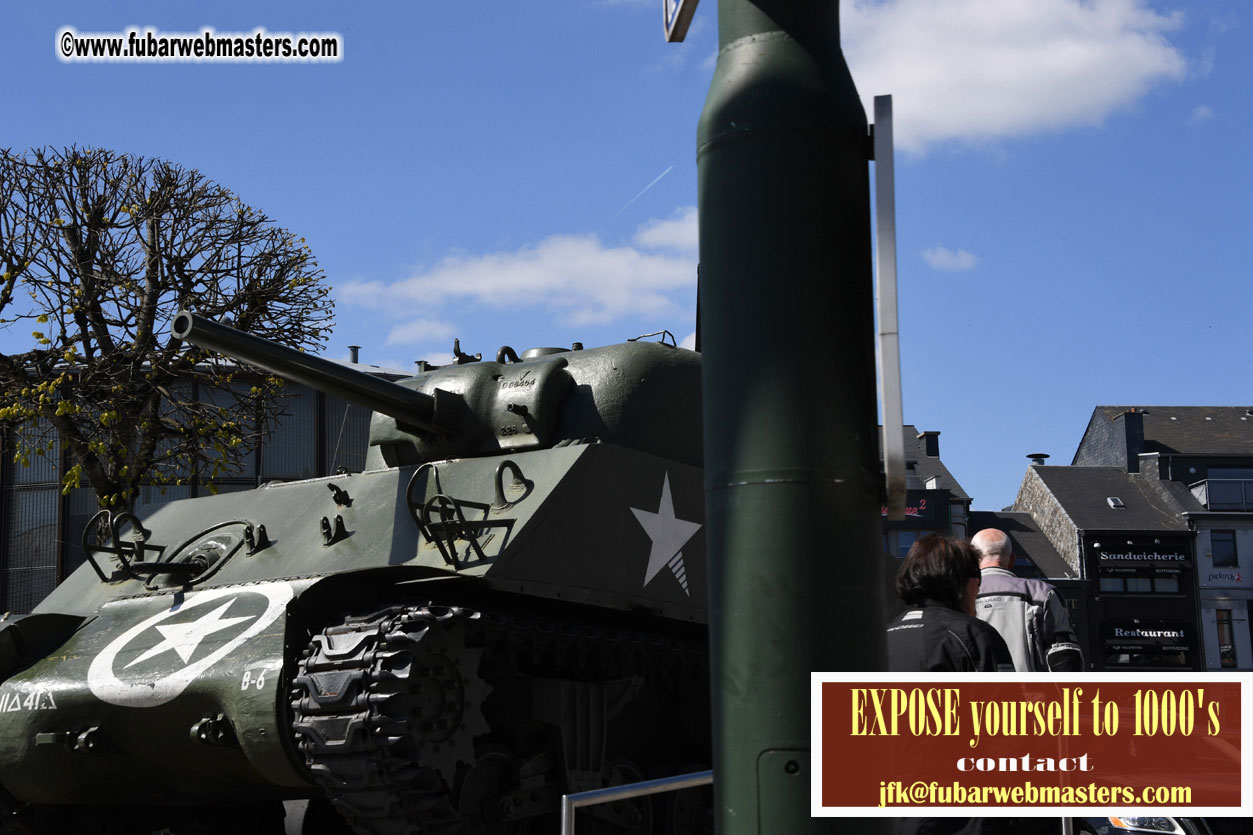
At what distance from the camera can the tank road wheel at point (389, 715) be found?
20.1 feet

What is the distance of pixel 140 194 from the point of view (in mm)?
17531

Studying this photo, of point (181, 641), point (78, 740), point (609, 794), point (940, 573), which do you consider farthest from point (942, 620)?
point (78, 740)

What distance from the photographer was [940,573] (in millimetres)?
4238

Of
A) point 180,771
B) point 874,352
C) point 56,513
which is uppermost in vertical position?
point 56,513

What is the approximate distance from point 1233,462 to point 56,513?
135 feet

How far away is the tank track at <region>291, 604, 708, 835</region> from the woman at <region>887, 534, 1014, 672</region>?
2617mm

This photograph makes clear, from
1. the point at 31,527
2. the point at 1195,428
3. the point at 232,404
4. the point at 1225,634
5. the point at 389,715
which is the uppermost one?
the point at 1195,428

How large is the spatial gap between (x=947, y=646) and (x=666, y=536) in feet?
13.9

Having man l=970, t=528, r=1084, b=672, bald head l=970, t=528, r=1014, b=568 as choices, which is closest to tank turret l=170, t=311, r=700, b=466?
bald head l=970, t=528, r=1014, b=568

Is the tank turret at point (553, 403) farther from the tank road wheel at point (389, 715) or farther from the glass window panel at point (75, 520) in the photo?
the glass window panel at point (75, 520)

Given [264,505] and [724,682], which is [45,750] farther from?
[724,682]

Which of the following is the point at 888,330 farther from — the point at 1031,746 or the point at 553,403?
the point at 553,403

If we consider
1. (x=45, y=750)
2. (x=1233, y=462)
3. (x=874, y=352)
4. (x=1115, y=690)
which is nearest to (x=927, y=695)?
(x=1115, y=690)

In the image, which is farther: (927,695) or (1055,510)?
(1055,510)
